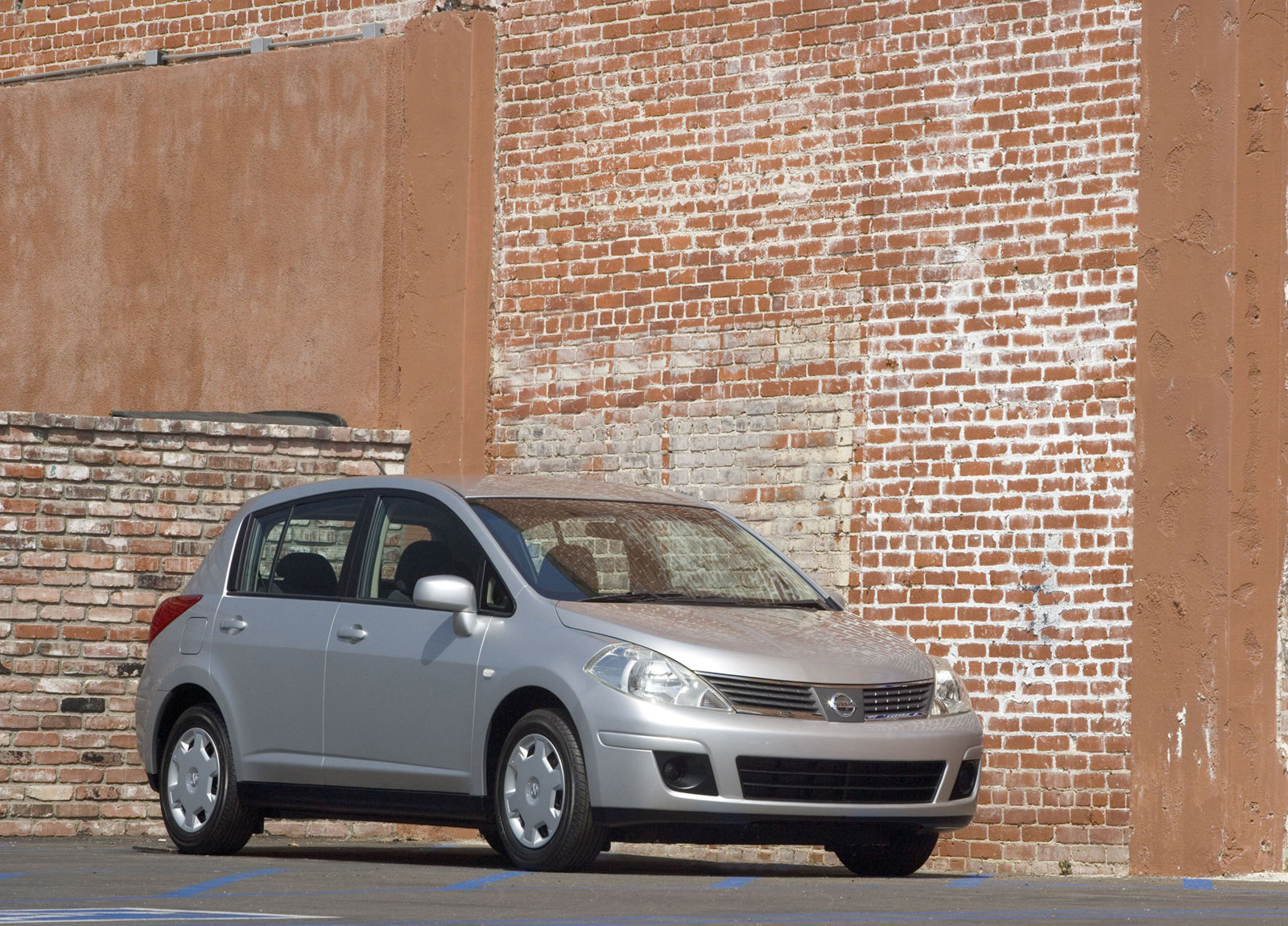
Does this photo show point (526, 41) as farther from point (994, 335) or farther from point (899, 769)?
point (899, 769)

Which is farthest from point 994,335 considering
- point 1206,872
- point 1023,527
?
point 1206,872

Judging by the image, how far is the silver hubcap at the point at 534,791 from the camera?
29.2 ft

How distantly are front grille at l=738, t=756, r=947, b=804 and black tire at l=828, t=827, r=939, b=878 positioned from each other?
36cm

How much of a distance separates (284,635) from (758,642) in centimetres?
241

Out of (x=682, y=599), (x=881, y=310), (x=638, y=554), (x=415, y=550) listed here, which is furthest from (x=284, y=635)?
(x=881, y=310)

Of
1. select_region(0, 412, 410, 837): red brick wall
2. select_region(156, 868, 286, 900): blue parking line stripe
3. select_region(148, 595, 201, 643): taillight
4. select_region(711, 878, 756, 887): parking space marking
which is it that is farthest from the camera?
select_region(0, 412, 410, 837): red brick wall

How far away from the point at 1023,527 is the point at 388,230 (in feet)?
15.7

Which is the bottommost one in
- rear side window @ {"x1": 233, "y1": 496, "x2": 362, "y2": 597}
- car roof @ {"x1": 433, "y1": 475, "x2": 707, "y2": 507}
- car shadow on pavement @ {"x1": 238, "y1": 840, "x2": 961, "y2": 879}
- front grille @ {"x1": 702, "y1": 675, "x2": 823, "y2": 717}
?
car shadow on pavement @ {"x1": 238, "y1": 840, "x2": 961, "y2": 879}

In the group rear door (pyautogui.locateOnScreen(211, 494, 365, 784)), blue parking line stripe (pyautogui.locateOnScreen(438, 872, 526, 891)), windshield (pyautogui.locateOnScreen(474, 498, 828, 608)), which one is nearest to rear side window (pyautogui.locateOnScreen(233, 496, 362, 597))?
rear door (pyautogui.locateOnScreen(211, 494, 365, 784))

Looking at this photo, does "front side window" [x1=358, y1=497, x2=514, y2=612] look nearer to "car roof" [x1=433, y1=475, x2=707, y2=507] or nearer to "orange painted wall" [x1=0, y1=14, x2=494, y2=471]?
"car roof" [x1=433, y1=475, x2=707, y2=507]

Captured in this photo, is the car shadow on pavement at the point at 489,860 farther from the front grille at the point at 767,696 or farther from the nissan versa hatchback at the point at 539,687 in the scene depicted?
Result: the front grille at the point at 767,696

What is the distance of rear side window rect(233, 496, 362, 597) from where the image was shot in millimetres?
10297

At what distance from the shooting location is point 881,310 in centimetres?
1245

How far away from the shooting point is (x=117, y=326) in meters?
15.5
